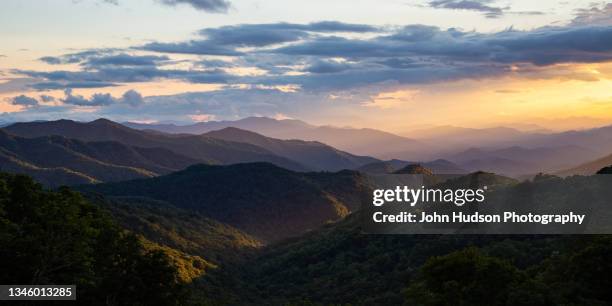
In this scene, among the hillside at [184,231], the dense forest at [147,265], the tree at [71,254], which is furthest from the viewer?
the hillside at [184,231]

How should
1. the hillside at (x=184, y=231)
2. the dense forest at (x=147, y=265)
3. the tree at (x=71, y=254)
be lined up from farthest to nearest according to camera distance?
the hillside at (x=184, y=231) < the dense forest at (x=147, y=265) < the tree at (x=71, y=254)

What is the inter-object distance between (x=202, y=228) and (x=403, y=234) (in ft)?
247

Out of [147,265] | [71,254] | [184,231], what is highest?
[71,254]

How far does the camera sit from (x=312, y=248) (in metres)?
139

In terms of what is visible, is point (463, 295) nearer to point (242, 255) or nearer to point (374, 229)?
point (374, 229)

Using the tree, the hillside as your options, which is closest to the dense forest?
the tree

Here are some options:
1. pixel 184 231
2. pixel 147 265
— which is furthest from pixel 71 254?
pixel 184 231

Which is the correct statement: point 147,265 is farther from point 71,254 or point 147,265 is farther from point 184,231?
point 184,231

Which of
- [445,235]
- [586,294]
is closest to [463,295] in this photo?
[586,294]

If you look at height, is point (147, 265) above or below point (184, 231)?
above

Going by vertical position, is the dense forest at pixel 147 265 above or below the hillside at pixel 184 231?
above

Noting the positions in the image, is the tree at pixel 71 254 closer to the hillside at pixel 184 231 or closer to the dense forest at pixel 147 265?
the dense forest at pixel 147 265

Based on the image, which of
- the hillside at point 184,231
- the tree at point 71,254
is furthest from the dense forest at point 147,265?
the hillside at point 184,231

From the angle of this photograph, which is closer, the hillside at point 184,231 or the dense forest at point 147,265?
the dense forest at point 147,265
